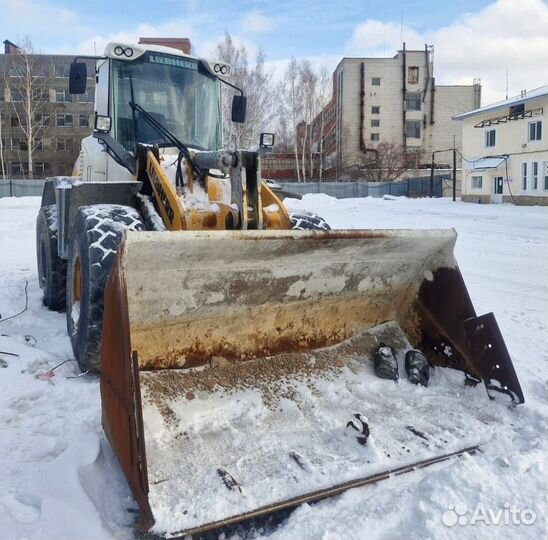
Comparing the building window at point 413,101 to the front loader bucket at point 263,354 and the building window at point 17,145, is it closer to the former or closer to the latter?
the building window at point 17,145

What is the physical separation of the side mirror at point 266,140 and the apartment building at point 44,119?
40.6 meters

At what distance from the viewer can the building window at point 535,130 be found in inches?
1055

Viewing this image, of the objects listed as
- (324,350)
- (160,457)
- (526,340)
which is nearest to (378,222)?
(526,340)

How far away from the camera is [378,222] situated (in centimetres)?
1641

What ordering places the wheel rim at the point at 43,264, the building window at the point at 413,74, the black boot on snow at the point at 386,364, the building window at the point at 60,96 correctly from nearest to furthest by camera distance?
the black boot on snow at the point at 386,364 < the wheel rim at the point at 43,264 < the building window at the point at 60,96 < the building window at the point at 413,74

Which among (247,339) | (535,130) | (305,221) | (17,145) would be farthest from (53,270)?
(17,145)

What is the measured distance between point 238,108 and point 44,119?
135 ft

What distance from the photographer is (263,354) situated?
3.48 meters

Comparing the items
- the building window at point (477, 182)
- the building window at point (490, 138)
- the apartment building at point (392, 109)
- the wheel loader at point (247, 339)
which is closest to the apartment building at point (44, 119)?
the apartment building at point (392, 109)

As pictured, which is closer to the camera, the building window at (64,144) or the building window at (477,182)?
the building window at (477,182)

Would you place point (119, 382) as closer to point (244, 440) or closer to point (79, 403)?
point (244, 440)

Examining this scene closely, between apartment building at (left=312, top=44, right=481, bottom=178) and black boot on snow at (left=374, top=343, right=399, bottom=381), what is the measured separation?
47.4m

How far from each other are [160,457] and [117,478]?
0.84 feet

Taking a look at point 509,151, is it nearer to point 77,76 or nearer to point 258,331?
point 77,76
